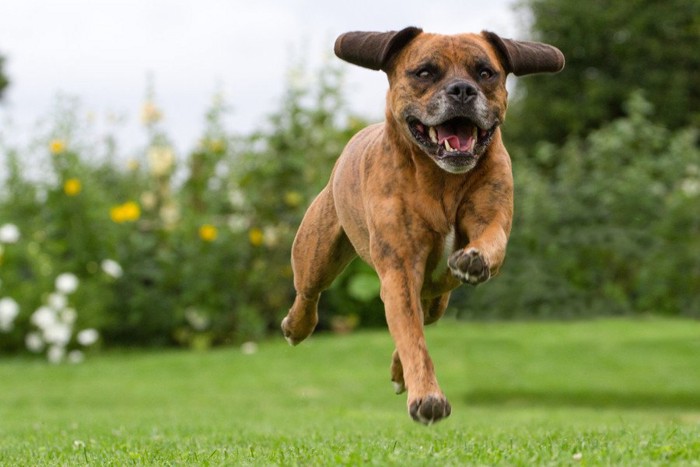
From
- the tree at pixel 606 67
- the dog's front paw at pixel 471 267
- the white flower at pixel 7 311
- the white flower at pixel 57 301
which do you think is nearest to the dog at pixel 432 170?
the dog's front paw at pixel 471 267

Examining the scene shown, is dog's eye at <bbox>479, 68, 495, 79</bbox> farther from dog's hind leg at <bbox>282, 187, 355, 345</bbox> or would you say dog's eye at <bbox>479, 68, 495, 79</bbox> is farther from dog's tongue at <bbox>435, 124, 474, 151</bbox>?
dog's hind leg at <bbox>282, 187, 355, 345</bbox>

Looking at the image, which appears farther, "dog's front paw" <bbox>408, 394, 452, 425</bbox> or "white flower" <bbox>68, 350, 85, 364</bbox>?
"white flower" <bbox>68, 350, 85, 364</bbox>

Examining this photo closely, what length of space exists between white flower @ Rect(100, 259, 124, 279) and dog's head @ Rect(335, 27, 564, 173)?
31.9 feet

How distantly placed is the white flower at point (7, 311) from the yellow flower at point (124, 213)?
5.60ft

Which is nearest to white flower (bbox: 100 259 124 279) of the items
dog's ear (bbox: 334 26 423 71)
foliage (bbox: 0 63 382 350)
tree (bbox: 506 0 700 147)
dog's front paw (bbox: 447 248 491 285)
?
foliage (bbox: 0 63 382 350)

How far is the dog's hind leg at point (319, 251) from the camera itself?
5.93 metres

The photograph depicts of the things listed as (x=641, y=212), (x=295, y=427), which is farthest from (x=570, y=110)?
(x=295, y=427)

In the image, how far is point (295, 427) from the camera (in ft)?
27.0

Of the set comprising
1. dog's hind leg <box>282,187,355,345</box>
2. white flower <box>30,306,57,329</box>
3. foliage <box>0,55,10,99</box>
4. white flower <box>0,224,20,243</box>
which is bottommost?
foliage <box>0,55,10,99</box>

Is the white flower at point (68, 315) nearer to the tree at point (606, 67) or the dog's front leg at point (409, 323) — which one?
the dog's front leg at point (409, 323)

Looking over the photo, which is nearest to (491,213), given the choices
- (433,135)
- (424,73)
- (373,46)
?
(433,135)

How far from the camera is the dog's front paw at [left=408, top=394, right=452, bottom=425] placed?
4383mm

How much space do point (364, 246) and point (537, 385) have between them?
811 centimetres

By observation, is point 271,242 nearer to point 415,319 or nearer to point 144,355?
point 144,355
